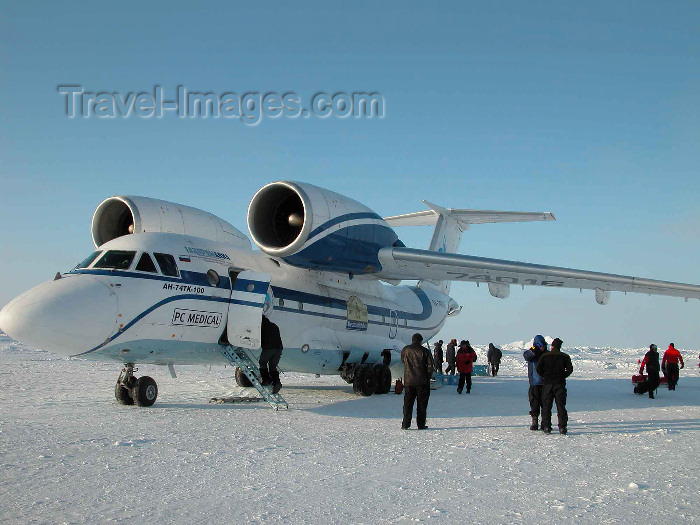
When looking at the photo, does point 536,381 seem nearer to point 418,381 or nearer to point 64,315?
point 418,381

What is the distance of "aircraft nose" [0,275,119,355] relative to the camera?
23.9 ft

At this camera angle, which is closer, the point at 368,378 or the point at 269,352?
the point at 269,352

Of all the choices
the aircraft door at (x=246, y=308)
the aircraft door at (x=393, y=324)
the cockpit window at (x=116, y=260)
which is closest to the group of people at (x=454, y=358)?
the aircraft door at (x=393, y=324)

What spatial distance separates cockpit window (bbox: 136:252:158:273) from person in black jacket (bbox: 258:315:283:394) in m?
2.01

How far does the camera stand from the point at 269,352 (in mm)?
9555

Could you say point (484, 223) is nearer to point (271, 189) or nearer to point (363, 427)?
point (271, 189)

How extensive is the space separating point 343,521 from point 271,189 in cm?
830

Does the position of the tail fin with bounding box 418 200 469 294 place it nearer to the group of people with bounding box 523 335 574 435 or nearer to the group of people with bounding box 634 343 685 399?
the group of people with bounding box 634 343 685 399

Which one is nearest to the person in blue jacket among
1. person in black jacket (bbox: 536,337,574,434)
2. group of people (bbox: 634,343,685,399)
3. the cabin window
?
person in black jacket (bbox: 536,337,574,434)

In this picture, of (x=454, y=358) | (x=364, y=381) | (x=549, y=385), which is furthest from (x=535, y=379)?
(x=454, y=358)

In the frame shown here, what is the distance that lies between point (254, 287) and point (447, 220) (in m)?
8.52

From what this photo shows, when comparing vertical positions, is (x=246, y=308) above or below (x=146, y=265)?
below

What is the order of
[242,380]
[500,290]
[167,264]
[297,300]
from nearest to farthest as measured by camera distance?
[167,264] < [297,300] < [242,380] < [500,290]

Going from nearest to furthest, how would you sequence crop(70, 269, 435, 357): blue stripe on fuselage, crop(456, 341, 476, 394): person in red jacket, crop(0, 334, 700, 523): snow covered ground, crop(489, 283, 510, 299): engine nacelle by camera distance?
crop(0, 334, 700, 523): snow covered ground < crop(70, 269, 435, 357): blue stripe on fuselage < crop(456, 341, 476, 394): person in red jacket < crop(489, 283, 510, 299): engine nacelle
